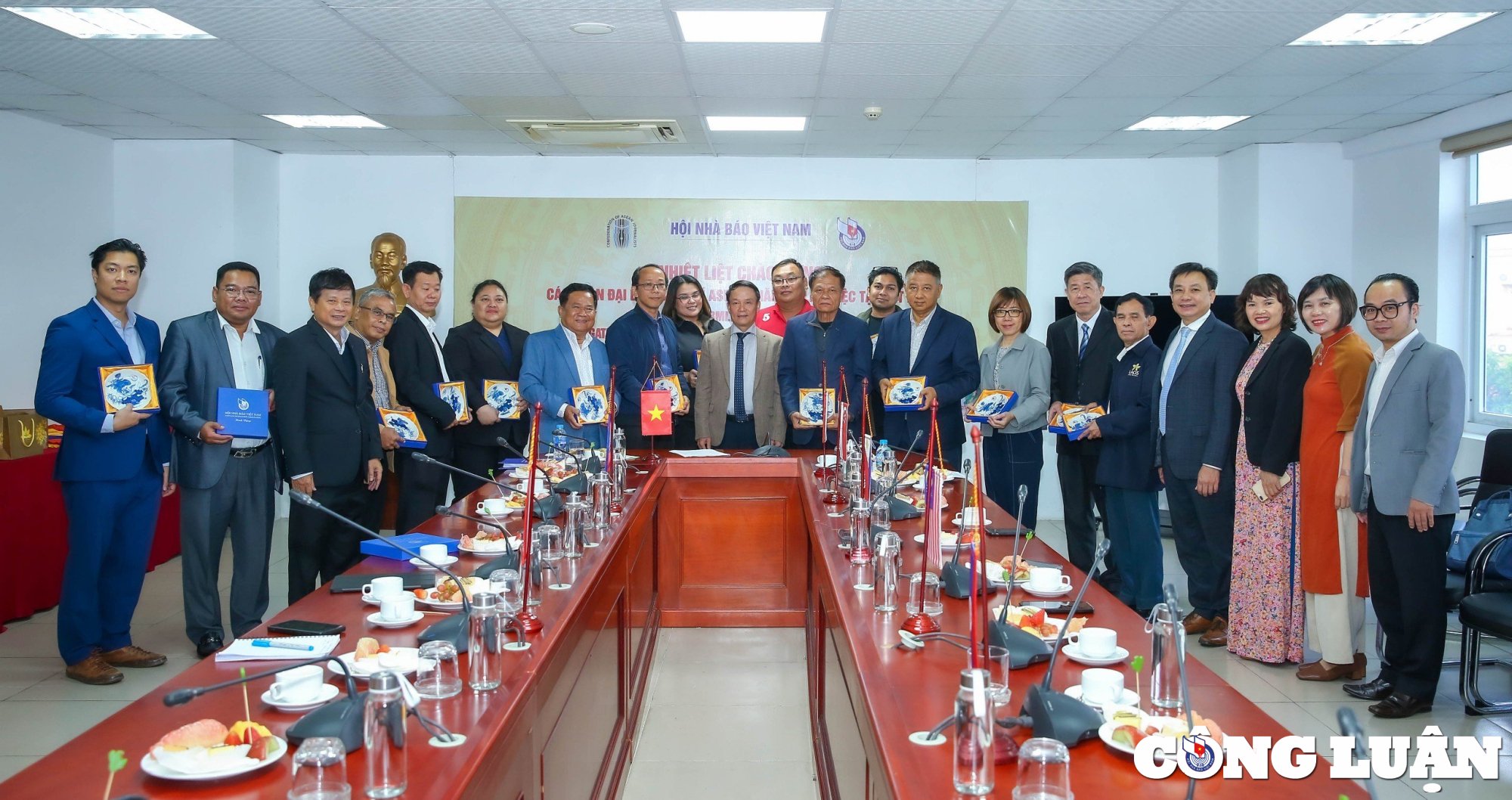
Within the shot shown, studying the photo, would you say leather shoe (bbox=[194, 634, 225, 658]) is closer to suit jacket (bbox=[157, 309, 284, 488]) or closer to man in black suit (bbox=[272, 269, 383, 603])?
man in black suit (bbox=[272, 269, 383, 603])

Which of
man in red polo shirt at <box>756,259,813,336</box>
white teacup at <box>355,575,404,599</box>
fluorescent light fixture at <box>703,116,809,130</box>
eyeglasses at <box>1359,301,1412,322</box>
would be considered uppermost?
fluorescent light fixture at <box>703,116,809,130</box>

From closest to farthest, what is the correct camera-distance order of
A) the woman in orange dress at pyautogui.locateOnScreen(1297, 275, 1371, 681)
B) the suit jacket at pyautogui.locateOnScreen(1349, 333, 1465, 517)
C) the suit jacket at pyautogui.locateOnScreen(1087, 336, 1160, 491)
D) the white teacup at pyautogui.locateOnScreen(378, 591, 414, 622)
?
the white teacup at pyautogui.locateOnScreen(378, 591, 414, 622) < the suit jacket at pyautogui.locateOnScreen(1349, 333, 1465, 517) < the woman in orange dress at pyautogui.locateOnScreen(1297, 275, 1371, 681) < the suit jacket at pyautogui.locateOnScreen(1087, 336, 1160, 491)

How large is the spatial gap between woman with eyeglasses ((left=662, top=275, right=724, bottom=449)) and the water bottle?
4300 millimetres

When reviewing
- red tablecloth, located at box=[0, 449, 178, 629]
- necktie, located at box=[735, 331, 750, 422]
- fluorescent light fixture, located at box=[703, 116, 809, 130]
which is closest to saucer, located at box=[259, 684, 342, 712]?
red tablecloth, located at box=[0, 449, 178, 629]

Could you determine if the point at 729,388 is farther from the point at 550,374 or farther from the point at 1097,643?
the point at 1097,643

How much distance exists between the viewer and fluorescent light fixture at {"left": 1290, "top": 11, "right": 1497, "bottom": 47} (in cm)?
448

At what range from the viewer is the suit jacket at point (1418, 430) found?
3.56 m

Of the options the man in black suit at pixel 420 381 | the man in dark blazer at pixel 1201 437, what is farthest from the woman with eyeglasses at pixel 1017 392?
the man in black suit at pixel 420 381

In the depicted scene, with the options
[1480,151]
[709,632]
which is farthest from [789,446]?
[1480,151]

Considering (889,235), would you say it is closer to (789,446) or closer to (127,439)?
(789,446)

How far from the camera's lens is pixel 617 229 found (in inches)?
303

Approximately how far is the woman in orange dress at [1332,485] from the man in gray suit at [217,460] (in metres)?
4.21

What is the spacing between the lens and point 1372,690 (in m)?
3.88

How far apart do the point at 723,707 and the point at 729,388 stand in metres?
2.06
